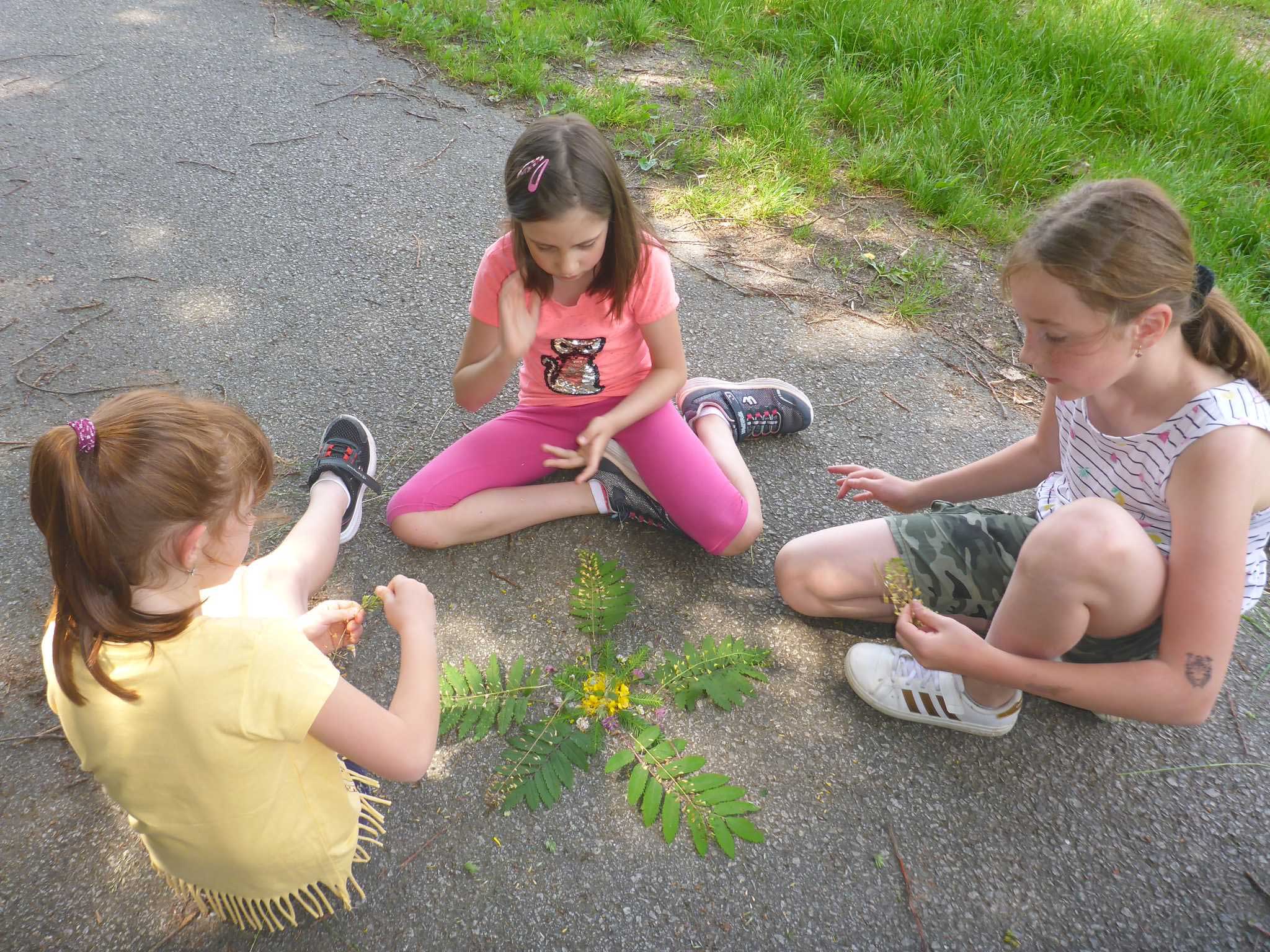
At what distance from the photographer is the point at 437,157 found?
12.6 feet

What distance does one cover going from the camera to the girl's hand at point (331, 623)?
5.38 ft

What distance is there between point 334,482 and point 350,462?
0.42ft

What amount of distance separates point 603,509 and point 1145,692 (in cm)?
136

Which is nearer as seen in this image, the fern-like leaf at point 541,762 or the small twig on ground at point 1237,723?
the fern-like leaf at point 541,762

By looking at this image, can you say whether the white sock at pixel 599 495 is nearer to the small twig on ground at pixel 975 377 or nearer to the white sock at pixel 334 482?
the white sock at pixel 334 482

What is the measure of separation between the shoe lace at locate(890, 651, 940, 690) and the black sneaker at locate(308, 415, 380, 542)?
1.44 m

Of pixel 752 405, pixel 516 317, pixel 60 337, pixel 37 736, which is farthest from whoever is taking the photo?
pixel 60 337

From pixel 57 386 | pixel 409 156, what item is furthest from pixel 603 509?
pixel 409 156

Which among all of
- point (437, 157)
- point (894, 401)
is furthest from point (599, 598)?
point (437, 157)

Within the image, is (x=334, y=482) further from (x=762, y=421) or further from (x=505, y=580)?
(x=762, y=421)

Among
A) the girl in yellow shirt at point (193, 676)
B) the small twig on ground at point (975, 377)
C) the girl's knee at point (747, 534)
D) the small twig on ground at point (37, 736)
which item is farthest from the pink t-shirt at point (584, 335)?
the small twig on ground at point (37, 736)

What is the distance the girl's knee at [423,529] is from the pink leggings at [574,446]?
16mm

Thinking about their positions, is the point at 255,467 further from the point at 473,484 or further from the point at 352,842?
the point at 473,484

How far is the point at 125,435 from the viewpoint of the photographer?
119 cm
